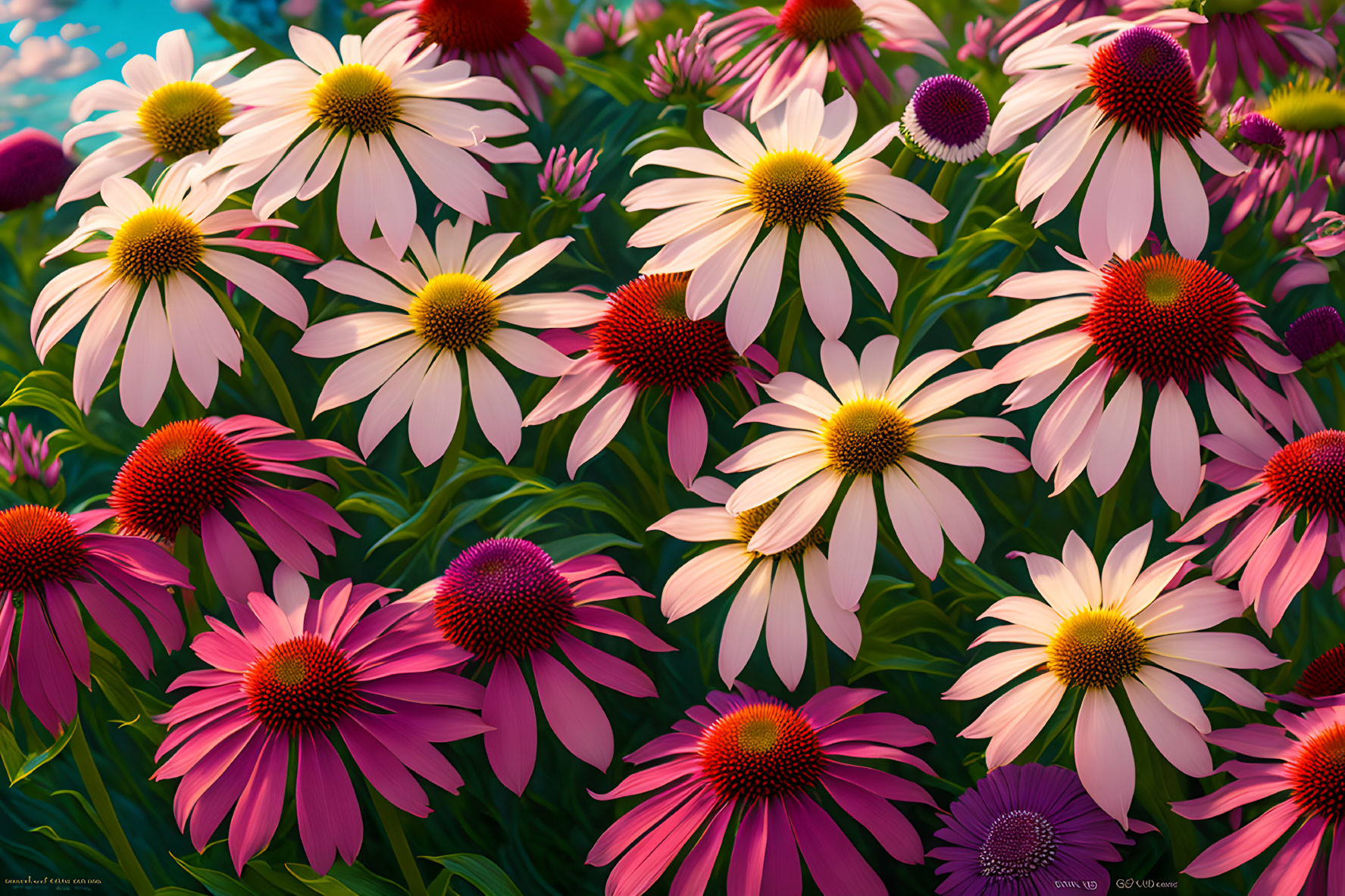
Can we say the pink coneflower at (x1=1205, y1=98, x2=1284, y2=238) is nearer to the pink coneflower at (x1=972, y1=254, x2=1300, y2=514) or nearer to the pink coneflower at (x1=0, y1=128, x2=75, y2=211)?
the pink coneflower at (x1=972, y1=254, x2=1300, y2=514)

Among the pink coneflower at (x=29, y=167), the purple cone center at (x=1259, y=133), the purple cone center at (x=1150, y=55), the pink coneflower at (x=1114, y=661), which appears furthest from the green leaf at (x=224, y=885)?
the purple cone center at (x=1259, y=133)

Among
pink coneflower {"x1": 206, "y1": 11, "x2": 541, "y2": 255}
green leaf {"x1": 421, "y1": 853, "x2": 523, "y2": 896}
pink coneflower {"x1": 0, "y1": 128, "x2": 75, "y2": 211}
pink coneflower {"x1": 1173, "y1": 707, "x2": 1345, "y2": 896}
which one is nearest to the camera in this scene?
pink coneflower {"x1": 1173, "y1": 707, "x2": 1345, "y2": 896}

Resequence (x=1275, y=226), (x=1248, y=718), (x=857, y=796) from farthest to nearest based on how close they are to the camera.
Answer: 1. (x=1275, y=226)
2. (x=1248, y=718)
3. (x=857, y=796)

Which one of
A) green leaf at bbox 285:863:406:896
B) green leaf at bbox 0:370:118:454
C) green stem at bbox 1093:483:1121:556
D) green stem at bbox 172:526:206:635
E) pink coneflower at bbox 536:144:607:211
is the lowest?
green leaf at bbox 285:863:406:896

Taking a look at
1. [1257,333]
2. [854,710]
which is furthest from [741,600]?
[1257,333]

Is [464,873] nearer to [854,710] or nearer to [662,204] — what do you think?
[854,710]

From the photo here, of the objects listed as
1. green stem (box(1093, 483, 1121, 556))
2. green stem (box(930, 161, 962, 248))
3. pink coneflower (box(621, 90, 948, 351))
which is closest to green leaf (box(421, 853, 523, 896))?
pink coneflower (box(621, 90, 948, 351))
